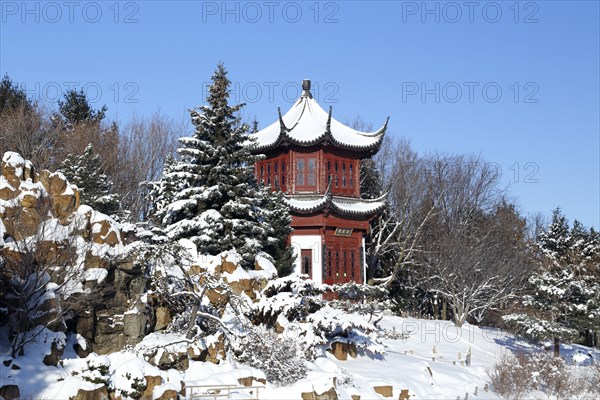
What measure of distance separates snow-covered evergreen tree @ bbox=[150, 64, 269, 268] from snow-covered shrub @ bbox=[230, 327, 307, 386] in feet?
12.2

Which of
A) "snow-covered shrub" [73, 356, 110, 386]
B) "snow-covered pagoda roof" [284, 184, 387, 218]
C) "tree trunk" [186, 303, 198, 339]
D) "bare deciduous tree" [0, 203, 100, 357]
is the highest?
"snow-covered pagoda roof" [284, 184, 387, 218]

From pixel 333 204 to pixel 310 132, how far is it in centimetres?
371

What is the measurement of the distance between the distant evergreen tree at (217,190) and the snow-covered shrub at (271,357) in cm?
355

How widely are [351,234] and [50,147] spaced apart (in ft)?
47.9

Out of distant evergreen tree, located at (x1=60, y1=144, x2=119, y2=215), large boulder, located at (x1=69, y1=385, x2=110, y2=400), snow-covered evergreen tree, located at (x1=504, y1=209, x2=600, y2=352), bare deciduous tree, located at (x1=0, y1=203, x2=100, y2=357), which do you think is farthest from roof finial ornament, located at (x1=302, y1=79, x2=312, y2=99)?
large boulder, located at (x1=69, y1=385, x2=110, y2=400)

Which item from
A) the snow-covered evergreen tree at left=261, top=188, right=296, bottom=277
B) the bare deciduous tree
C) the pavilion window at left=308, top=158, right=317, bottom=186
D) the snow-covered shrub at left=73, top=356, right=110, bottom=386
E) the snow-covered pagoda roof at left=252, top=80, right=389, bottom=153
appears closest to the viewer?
the snow-covered shrub at left=73, top=356, right=110, bottom=386

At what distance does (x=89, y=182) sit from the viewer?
Answer: 21.7 metres

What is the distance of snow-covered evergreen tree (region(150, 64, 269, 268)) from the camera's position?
63.9ft

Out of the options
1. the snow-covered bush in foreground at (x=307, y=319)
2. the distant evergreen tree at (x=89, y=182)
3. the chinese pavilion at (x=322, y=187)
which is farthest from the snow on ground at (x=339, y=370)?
the distant evergreen tree at (x=89, y=182)

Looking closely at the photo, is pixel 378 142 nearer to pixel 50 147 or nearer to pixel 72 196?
Result: pixel 50 147

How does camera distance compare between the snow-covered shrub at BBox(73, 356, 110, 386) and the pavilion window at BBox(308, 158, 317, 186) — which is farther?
the pavilion window at BBox(308, 158, 317, 186)

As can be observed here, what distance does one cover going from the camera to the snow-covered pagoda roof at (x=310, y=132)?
2795 centimetres

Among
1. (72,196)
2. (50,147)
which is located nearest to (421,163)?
(50,147)

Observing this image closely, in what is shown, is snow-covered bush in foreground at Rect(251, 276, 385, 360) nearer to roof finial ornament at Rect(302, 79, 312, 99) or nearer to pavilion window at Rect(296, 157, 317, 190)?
pavilion window at Rect(296, 157, 317, 190)
